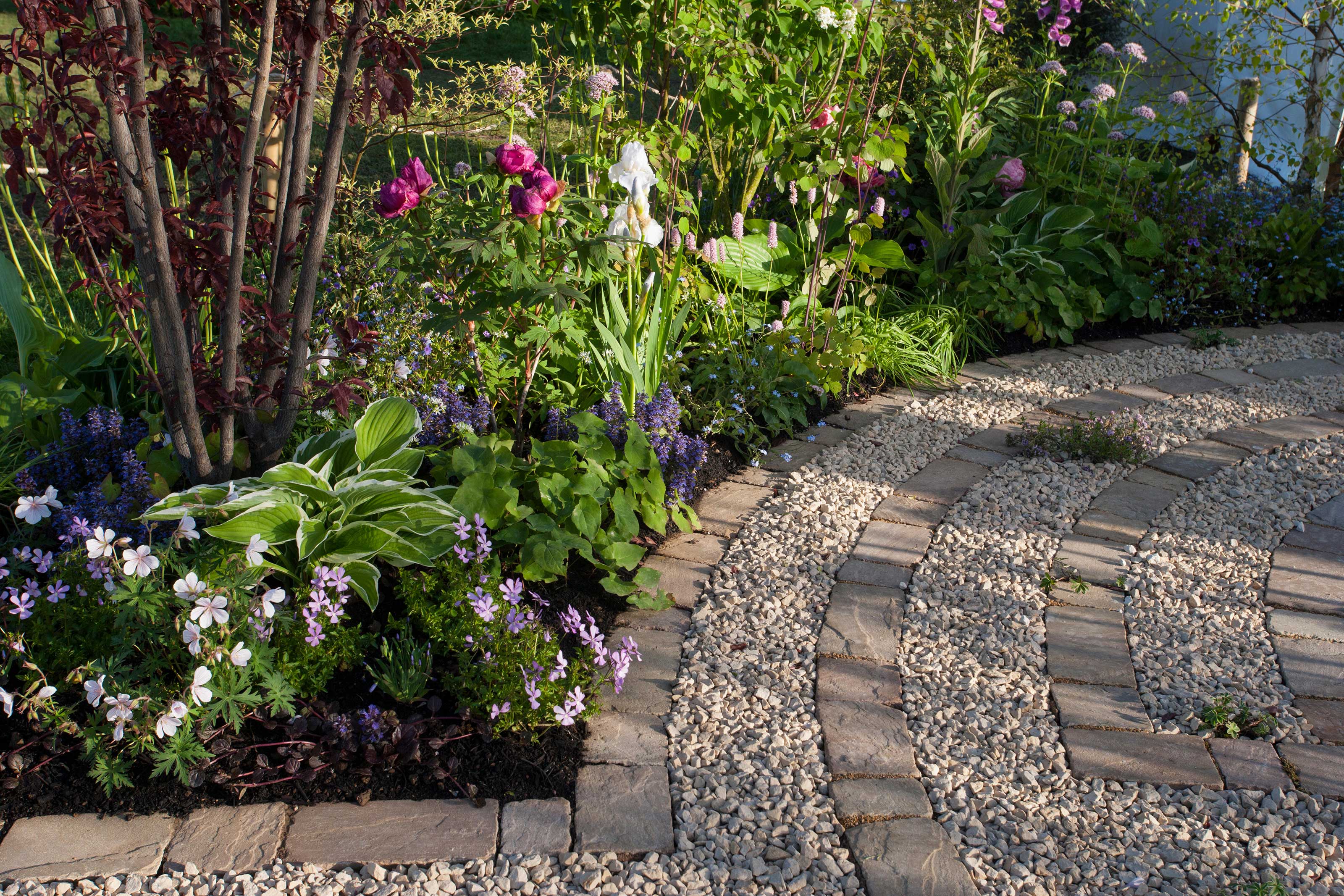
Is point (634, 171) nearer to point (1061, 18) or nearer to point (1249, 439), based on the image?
point (1249, 439)

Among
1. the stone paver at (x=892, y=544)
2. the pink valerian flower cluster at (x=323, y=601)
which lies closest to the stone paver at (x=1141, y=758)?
the stone paver at (x=892, y=544)

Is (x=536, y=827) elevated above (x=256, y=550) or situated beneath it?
situated beneath

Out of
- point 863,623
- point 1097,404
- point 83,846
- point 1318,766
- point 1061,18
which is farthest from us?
point 1061,18

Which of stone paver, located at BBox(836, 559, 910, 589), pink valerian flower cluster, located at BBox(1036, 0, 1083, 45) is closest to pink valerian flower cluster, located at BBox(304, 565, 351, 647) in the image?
stone paver, located at BBox(836, 559, 910, 589)

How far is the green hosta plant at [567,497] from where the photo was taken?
2314 millimetres

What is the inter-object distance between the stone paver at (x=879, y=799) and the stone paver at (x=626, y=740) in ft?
1.19

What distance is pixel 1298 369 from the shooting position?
416cm

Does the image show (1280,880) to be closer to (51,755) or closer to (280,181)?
(51,755)

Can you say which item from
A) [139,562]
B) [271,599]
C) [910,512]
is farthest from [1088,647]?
[139,562]

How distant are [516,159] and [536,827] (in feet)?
5.00

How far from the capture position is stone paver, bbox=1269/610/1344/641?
240cm

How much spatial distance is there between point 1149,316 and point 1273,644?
259cm

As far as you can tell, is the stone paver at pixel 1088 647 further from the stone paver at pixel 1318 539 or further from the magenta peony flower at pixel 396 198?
the magenta peony flower at pixel 396 198

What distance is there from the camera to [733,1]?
11.4ft
